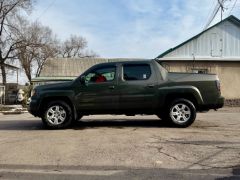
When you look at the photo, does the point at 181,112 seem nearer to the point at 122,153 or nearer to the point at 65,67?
the point at 122,153

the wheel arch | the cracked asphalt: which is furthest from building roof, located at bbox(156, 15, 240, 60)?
the cracked asphalt

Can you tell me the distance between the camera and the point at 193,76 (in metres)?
11.5

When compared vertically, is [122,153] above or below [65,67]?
below

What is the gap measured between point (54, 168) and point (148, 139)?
277cm

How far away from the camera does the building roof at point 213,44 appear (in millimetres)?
29953

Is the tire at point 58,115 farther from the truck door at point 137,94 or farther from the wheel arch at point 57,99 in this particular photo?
the truck door at point 137,94

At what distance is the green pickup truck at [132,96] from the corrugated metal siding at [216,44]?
61.2ft

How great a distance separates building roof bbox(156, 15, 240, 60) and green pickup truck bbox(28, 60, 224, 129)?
1828cm

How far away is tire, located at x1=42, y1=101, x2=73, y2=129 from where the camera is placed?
11375 millimetres

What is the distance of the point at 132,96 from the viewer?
448 inches

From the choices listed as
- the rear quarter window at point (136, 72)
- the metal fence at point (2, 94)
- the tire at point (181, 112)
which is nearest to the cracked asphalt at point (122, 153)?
the tire at point (181, 112)

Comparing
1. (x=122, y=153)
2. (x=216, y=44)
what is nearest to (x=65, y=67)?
(x=216, y=44)

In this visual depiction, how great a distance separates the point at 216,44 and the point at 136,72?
20.2m

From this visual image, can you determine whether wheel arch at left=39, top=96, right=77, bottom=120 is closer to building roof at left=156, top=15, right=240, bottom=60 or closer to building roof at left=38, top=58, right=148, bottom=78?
building roof at left=156, top=15, right=240, bottom=60
